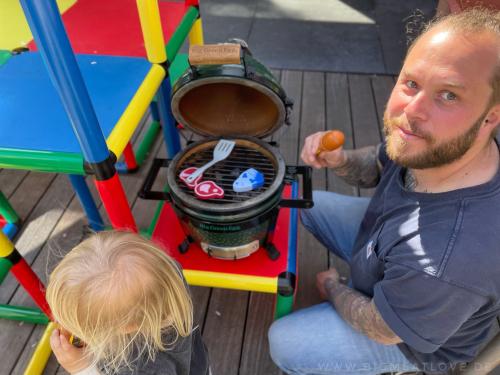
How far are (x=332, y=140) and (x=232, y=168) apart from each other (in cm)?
32

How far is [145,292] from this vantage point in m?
0.80

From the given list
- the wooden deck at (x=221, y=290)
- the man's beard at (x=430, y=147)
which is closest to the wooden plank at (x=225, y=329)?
the wooden deck at (x=221, y=290)

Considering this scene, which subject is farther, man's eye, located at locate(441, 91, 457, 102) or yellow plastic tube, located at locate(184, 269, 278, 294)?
yellow plastic tube, located at locate(184, 269, 278, 294)

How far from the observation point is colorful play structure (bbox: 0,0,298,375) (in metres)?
0.81

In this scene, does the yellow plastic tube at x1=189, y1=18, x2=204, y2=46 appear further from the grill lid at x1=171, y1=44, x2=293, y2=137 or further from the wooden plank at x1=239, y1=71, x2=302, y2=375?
the wooden plank at x1=239, y1=71, x2=302, y2=375

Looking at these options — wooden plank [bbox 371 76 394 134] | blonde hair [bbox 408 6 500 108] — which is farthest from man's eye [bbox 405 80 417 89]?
wooden plank [bbox 371 76 394 134]

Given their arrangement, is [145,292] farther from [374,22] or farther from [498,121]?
[374,22]

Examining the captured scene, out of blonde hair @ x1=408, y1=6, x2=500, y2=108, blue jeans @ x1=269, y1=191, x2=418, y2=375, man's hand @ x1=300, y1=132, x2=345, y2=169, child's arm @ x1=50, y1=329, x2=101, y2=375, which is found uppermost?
blonde hair @ x1=408, y1=6, x2=500, y2=108

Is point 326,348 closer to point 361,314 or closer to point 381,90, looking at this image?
point 361,314

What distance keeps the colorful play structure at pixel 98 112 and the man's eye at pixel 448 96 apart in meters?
0.65

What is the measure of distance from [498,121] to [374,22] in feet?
9.75

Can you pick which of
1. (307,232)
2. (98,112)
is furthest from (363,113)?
(98,112)

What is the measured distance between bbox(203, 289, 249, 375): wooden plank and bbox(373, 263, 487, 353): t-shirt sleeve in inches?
28.9

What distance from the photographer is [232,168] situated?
3.98 ft
